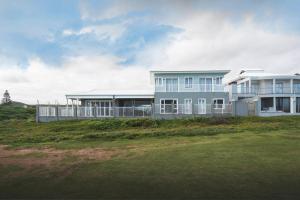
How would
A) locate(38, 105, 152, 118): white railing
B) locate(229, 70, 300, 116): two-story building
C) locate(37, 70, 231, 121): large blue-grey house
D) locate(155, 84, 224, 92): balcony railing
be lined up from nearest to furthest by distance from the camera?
1. locate(38, 105, 152, 118): white railing
2. locate(37, 70, 231, 121): large blue-grey house
3. locate(155, 84, 224, 92): balcony railing
4. locate(229, 70, 300, 116): two-story building

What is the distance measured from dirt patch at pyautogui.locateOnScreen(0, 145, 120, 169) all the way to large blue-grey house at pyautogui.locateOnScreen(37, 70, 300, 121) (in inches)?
581

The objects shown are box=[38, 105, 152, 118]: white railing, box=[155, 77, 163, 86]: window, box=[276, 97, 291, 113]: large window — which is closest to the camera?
box=[38, 105, 152, 118]: white railing

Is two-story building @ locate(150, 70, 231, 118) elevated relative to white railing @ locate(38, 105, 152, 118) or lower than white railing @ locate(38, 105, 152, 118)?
elevated

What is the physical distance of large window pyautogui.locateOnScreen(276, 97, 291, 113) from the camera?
34.8 metres

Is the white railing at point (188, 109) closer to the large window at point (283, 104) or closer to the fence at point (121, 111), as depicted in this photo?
the fence at point (121, 111)

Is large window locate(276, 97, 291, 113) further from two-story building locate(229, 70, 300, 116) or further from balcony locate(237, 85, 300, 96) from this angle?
balcony locate(237, 85, 300, 96)

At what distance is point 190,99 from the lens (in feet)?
97.9

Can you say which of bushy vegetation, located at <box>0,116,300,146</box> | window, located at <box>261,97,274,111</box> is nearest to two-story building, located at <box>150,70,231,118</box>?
bushy vegetation, located at <box>0,116,300,146</box>

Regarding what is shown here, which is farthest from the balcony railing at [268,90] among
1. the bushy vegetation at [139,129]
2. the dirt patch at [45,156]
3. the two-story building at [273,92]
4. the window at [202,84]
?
the dirt patch at [45,156]

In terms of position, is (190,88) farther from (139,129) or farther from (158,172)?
(158,172)

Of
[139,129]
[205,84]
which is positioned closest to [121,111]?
[139,129]

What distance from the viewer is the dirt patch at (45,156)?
888 cm

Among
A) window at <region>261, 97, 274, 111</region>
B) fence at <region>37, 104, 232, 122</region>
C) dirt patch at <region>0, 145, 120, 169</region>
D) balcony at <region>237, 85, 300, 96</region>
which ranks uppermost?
balcony at <region>237, 85, 300, 96</region>

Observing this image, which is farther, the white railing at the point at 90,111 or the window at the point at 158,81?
the window at the point at 158,81
